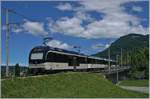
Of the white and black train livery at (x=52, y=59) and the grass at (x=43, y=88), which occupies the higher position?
the white and black train livery at (x=52, y=59)

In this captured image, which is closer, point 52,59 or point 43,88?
point 43,88

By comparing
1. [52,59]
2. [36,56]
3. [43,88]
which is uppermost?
[36,56]

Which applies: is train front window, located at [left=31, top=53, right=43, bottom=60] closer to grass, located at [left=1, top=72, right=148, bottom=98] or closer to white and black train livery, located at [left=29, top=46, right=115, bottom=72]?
white and black train livery, located at [left=29, top=46, right=115, bottom=72]

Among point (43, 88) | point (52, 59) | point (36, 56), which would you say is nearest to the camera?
point (43, 88)

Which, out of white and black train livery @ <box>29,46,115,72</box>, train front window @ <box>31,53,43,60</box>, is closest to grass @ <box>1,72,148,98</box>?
white and black train livery @ <box>29,46,115,72</box>

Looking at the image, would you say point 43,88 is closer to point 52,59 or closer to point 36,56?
point 36,56

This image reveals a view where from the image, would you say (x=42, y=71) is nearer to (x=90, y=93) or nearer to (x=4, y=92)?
(x=90, y=93)

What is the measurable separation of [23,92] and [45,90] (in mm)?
2832

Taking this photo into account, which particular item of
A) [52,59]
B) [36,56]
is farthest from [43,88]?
[52,59]

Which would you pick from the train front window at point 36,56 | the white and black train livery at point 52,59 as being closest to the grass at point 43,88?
the white and black train livery at point 52,59

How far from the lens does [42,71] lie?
42.9 metres

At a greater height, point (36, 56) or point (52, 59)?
point (36, 56)

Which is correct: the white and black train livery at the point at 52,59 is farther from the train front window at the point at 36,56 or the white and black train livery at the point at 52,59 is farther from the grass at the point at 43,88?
the grass at the point at 43,88

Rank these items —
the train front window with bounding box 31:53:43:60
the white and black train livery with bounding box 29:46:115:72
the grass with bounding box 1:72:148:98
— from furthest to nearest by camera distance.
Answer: the train front window with bounding box 31:53:43:60, the white and black train livery with bounding box 29:46:115:72, the grass with bounding box 1:72:148:98
